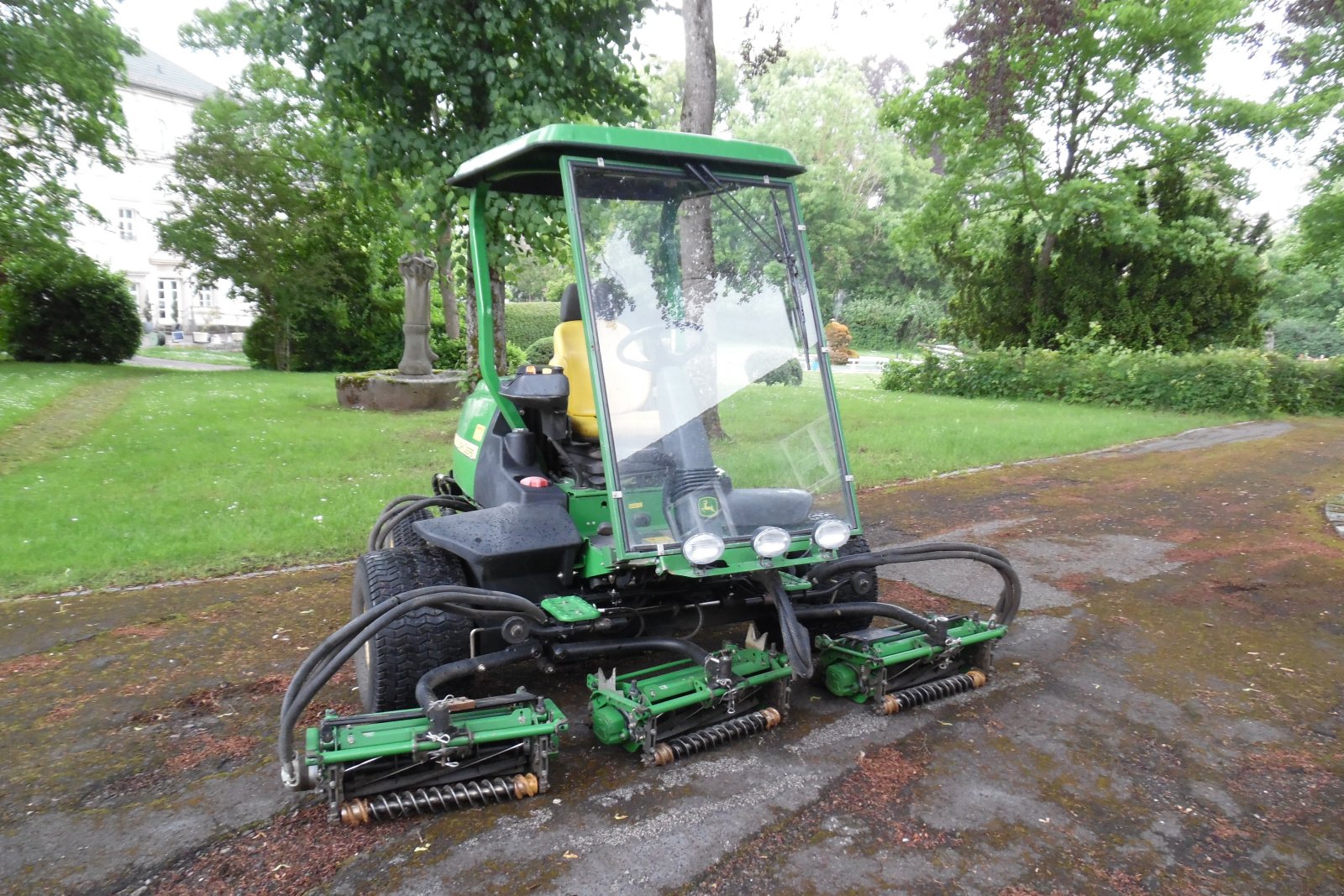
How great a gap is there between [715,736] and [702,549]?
2.55 feet

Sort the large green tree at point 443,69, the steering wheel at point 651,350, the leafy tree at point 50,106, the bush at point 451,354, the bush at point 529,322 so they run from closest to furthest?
1. the steering wheel at point 651,350
2. the large green tree at point 443,69
3. the leafy tree at point 50,106
4. the bush at point 451,354
5. the bush at point 529,322

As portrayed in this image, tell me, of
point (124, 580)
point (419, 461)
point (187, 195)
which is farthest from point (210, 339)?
point (124, 580)

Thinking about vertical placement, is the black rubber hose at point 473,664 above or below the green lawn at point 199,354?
below

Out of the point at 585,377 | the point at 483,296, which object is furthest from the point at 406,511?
the point at 585,377

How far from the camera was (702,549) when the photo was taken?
328 cm

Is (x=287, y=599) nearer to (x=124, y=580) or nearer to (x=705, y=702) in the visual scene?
(x=124, y=580)

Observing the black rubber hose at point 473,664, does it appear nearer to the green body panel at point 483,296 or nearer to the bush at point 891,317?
the green body panel at point 483,296

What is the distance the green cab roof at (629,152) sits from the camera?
349cm

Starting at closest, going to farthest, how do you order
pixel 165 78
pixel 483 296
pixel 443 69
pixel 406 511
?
pixel 483 296 → pixel 406 511 → pixel 443 69 → pixel 165 78

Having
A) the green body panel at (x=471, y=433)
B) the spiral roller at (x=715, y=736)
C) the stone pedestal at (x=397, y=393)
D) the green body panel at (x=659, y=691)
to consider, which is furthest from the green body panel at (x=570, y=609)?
the stone pedestal at (x=397, y=393)

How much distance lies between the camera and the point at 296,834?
293cm

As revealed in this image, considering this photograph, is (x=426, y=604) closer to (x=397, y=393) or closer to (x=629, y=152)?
(x=629, y=152)

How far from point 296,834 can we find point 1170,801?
3.03 metres

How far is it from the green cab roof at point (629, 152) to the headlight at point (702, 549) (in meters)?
1.54
